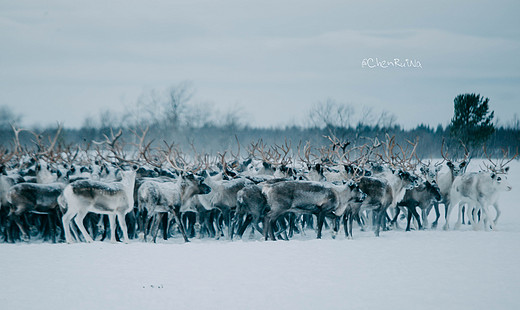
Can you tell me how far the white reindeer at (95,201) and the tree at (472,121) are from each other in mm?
21052

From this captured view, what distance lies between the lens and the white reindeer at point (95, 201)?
9.55 m

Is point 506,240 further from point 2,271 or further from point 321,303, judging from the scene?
point 2,271

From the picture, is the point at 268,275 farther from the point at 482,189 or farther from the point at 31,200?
the point at 482,189

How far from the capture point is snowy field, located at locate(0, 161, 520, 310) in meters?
6.19

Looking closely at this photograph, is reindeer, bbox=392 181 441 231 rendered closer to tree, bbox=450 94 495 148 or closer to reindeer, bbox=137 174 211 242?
reindeer, bbox=137 174 211 242

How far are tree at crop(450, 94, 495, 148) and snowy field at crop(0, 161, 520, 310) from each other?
1845cm

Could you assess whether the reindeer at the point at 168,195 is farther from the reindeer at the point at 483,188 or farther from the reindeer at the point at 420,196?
the reindeer at the point at 483,188

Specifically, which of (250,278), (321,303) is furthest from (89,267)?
(321,303)

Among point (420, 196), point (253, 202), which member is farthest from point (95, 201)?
point (420, 196)

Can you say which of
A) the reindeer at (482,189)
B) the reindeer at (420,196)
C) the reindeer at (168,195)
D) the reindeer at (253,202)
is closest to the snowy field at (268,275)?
the reindeer at (253,202)

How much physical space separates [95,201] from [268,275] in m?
3.95

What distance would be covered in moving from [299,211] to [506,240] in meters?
3.85

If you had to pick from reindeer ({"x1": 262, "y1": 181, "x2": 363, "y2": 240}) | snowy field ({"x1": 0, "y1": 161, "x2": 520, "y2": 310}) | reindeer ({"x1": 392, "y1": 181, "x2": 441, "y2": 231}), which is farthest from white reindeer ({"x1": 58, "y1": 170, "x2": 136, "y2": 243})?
reindeer ({"x1": 392, "y1": 181, "x2": 441, "y2": 231})

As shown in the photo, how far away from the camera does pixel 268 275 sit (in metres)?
7.30
